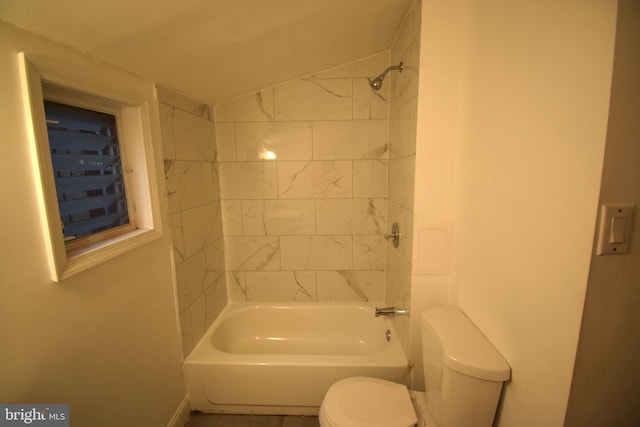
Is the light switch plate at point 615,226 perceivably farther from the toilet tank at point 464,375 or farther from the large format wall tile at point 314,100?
the large format wall tile at point 314,100

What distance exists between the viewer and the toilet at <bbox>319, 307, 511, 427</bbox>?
0.91 meters

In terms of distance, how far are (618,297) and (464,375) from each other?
20.7 inches

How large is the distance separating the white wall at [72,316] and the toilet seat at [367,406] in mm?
897

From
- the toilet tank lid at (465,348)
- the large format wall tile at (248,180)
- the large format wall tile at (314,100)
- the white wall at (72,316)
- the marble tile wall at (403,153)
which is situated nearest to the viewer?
the white wall at (72,316)

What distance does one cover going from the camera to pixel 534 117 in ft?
2.51

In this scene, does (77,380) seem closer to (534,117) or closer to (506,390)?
(506,390)

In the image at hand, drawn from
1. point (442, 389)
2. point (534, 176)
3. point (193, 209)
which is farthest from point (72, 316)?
point (534, 176)

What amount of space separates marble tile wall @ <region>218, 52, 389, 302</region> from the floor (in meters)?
0.83

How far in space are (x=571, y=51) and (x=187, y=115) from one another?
182cm

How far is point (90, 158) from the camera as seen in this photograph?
1115 mm

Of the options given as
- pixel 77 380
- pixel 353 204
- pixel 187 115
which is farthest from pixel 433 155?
pixel 77 380

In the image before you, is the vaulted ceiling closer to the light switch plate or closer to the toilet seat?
the light switch plate

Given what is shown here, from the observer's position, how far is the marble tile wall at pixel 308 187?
6.61 feet

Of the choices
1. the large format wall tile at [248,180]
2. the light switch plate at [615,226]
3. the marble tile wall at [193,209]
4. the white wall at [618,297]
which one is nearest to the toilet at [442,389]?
the white wall at [618,297]
